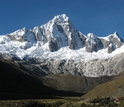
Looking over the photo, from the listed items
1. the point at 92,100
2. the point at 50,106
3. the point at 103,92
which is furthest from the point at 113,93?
the point at 50,106

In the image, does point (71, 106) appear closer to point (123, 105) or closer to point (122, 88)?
point (123, 105)

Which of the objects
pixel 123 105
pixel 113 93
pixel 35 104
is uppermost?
pixel 113 93

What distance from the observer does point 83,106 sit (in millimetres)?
58500

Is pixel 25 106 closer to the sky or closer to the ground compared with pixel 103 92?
closer to the ground

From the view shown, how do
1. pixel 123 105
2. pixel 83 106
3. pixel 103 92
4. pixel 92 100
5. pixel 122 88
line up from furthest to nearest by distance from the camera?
pixel 103 92 → pixel 122 88 → pixel 92 100 → pixel 83 106 → pixel 123 105

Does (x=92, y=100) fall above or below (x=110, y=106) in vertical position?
above

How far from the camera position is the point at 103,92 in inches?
5182

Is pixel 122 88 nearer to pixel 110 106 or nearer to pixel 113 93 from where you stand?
pixel 113 93

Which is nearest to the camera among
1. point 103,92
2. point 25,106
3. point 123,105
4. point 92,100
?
point 123,105

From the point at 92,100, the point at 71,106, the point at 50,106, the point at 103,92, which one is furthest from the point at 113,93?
the point at 71,106

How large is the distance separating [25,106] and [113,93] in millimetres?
56875

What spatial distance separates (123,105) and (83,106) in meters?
8.66

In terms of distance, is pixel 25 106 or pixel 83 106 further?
pixel 25 106

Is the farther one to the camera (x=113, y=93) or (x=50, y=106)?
(x=113, y=93)
